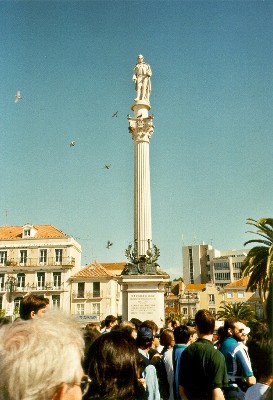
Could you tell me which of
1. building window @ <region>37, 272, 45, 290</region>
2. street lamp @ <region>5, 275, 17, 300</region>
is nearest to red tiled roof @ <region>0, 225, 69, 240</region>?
building window @ <region>37, 272, 45, 290</region>

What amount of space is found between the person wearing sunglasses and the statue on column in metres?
19.1

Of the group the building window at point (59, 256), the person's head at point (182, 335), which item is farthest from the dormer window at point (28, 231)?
the person's head at point (182, 335)

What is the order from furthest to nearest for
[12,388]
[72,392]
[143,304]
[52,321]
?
[143,304], [52,321], [72,392], [12,388]

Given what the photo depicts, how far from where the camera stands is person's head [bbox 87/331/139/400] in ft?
9.44

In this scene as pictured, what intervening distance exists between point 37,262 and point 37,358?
49.0 meters

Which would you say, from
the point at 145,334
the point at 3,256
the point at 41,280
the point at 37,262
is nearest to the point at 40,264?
the point at 37,262

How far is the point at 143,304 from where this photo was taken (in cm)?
1839

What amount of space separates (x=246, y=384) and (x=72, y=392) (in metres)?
4.40

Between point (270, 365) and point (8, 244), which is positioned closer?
point (270, 365)

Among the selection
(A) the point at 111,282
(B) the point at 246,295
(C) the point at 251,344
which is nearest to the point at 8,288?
(A) the point at 111,282

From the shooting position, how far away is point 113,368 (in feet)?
9.77

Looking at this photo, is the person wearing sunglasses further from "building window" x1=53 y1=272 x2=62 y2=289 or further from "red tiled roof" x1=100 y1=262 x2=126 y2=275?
"red tiled roof" x1=100 y1=262 x2=126 y2=275

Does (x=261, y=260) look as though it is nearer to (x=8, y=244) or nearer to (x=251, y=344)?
(x=251, y=344)

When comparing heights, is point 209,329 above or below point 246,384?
above
